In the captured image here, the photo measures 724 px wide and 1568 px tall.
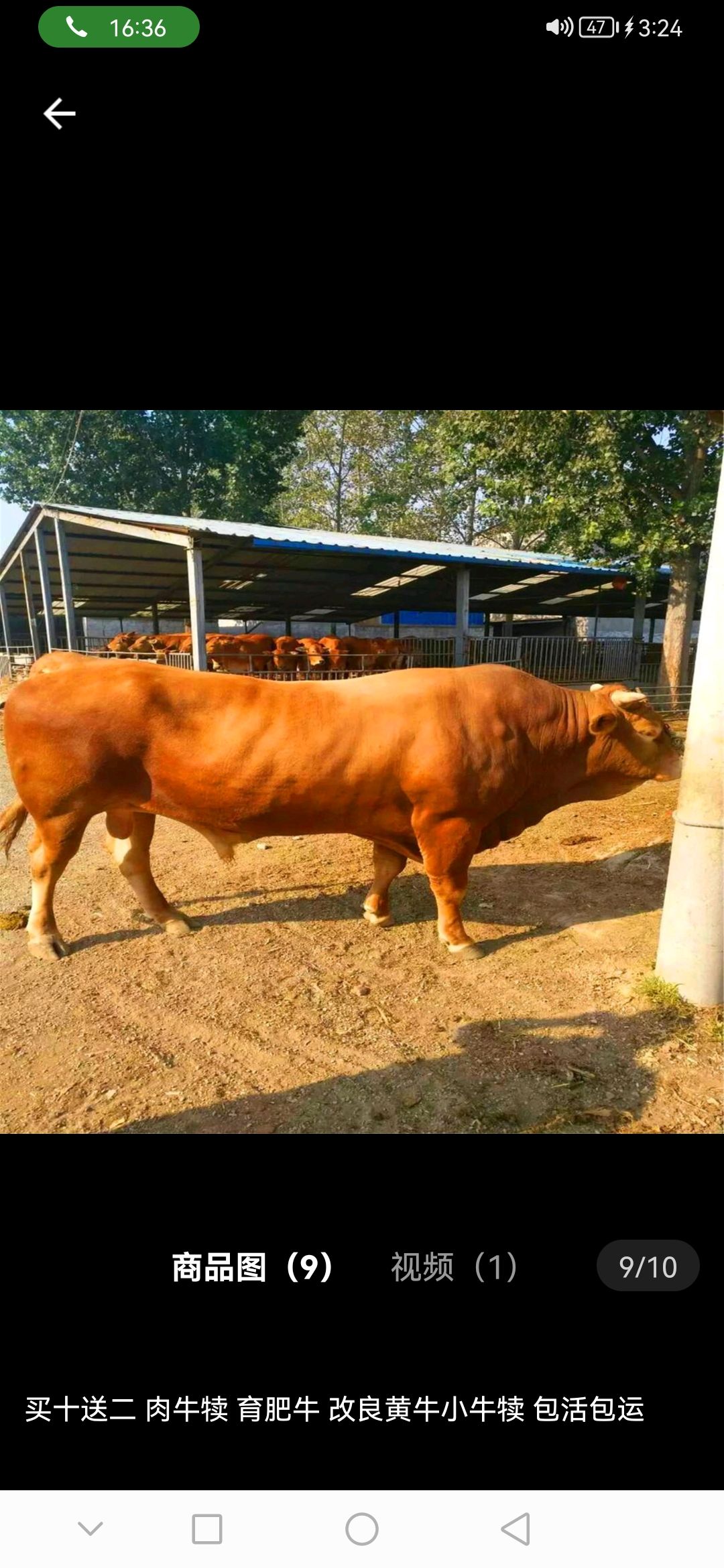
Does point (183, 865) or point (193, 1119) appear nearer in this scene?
point (193, 1119)

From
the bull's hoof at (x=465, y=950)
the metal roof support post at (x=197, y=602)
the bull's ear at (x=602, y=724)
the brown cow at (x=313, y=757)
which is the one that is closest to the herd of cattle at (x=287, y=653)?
the metal roof support post at (x=197, y=602)

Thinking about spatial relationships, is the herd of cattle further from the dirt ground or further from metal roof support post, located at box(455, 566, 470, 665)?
the dirt ground

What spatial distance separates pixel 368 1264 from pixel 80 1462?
24.1 inches

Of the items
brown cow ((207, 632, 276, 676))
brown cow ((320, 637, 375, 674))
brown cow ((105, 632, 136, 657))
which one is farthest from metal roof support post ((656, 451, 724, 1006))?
brown cow ((105, 632, 136, 657))

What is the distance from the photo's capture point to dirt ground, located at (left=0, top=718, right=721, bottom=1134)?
279 centimetres

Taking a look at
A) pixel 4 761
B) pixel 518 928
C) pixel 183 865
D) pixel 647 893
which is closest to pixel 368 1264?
pixel 518 928

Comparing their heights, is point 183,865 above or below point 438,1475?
below

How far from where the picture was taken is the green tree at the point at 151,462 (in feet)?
112

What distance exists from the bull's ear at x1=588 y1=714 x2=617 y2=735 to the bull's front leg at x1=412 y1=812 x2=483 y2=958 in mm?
1085

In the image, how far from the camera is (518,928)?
4.64 meters

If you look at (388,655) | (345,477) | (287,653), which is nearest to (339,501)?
(345,477)

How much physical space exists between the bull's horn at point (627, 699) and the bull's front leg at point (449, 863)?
1.36m
